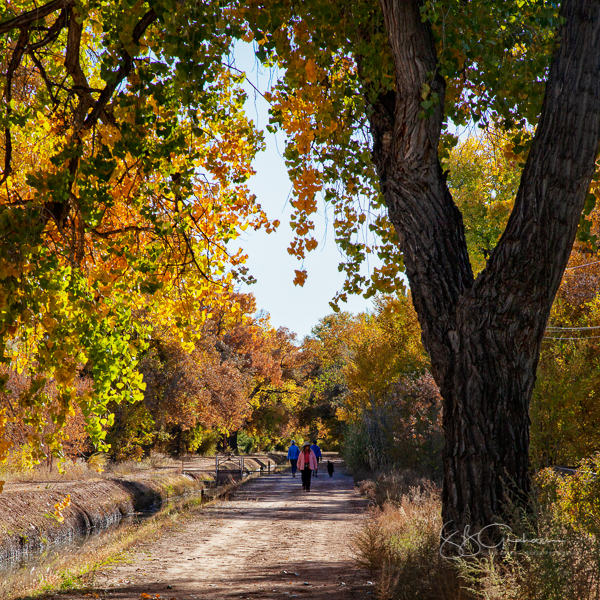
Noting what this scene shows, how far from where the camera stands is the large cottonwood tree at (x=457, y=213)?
507cm

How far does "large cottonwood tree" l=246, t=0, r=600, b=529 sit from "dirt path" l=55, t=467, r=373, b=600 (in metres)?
3.30

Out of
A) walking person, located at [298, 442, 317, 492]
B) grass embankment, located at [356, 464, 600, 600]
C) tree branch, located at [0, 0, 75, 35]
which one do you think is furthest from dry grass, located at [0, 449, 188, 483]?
tree branch, located at [0, 0, 75, 35]

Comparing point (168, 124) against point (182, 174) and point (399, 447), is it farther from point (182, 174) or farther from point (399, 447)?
point (399, 447)

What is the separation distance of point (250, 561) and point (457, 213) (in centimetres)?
664

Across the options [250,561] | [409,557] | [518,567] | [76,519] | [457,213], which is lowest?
[76,519]

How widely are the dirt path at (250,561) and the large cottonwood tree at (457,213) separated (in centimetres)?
330

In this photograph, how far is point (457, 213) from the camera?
5.91 metres

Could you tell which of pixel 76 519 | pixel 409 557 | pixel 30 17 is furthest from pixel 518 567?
pixel 76 519

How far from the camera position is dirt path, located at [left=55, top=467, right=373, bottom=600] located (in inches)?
297

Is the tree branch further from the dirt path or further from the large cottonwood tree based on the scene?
the dirt path

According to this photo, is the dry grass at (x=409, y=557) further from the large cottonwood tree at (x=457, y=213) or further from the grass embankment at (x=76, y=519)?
the grass embankment at (x=76, y=519)

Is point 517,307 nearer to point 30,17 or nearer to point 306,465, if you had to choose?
point 30,17

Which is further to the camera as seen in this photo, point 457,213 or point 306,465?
point 306,465

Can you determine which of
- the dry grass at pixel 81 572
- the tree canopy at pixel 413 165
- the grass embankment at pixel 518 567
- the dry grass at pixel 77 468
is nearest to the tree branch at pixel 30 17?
the tree canopy at pixel 413 165
